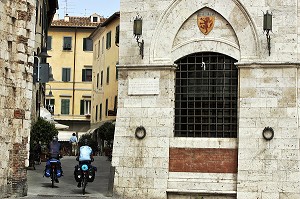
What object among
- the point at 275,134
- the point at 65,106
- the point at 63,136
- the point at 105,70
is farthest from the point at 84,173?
the point at 65,106

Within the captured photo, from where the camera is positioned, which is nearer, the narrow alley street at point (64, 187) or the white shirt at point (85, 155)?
the narrow alley street at point (64, 187)

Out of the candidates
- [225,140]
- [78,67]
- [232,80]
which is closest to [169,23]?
[232,80]

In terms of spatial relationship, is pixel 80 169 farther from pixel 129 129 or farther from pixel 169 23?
pixel 169 23

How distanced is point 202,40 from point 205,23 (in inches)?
18.8

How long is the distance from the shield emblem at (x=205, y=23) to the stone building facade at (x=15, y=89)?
462 centimetres

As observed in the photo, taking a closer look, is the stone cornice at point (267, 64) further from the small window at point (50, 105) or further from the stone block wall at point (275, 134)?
the small window at point (50, 105)

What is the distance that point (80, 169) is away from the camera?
2048cm

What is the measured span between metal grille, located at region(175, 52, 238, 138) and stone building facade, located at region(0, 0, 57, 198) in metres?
4.15

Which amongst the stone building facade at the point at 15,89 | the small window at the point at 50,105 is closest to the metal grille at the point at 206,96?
the stone building facade at the point at 15,89

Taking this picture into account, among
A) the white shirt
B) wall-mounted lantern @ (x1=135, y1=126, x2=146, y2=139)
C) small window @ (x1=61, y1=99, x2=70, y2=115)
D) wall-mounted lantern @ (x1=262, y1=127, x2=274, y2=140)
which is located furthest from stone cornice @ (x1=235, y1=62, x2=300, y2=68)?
small window @ (x1=61, y1=99, x2=70, y2=115)

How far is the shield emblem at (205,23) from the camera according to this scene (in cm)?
A: 1914

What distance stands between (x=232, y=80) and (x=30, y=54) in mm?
5630

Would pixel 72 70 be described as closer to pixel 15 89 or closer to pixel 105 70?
pixel 105 70

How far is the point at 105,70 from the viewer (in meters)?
54.0
